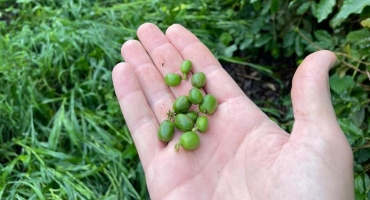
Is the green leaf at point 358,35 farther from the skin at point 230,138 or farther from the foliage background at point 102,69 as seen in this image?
the skin at point 230,138

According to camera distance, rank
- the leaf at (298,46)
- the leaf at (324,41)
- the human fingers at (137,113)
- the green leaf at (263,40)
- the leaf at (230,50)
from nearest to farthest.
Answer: the human fingers at (137,113), the leaf at (324,41), the leaf at (298,46), the green leaf at (263,40), the leaf at (230,50)

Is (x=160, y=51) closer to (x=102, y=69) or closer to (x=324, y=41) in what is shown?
(x=102, y=69)

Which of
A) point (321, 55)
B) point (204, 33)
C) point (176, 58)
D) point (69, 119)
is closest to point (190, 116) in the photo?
point (176, 58)

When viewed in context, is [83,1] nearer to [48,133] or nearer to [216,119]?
[48,133]

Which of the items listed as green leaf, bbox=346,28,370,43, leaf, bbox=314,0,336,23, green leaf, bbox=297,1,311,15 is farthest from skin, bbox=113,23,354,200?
green leaf, bbox=297,1,311,15

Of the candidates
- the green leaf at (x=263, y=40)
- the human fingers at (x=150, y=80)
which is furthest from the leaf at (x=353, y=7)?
the green leaf at (x=263, y=40)

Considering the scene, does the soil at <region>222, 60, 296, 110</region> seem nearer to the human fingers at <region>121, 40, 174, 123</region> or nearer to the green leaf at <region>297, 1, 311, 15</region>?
the green leaf at <region>297, 1, 311, 15</region>
